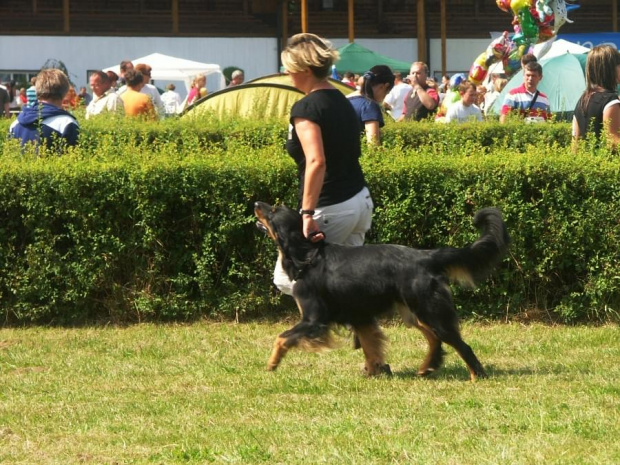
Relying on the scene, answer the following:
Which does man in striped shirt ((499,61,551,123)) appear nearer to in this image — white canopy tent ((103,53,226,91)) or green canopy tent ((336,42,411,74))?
green canopy tent ((336,42,411,74))

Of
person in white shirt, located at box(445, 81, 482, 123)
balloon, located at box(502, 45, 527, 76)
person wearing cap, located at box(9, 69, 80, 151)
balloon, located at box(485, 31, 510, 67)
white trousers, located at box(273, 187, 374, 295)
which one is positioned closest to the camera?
white trousers, located at box(273, 187, 374, 295)

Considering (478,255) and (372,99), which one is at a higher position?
(372,99)

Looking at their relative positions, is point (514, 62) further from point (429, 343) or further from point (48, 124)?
point (429, 343)

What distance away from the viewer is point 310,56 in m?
5.96

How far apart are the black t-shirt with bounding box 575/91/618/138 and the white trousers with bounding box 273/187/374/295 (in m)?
2.60

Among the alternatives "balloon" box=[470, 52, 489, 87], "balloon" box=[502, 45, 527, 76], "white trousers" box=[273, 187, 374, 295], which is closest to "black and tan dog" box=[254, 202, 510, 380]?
"white trousers" box=[273, 187, 374, 295]

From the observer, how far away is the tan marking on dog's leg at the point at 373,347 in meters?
6.32

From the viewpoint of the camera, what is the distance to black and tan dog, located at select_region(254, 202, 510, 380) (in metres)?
6.00

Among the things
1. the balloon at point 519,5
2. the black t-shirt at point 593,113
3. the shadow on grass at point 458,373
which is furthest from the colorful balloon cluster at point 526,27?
the shadow on grass at point 458,373

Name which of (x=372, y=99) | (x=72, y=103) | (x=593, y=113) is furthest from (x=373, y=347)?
(x=72, y=103)

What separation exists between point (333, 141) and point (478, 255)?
1.04m

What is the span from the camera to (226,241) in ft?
26.9

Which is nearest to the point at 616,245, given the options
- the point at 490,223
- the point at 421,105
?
the point at 490,223

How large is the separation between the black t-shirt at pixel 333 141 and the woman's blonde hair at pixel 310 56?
0.44 feet
